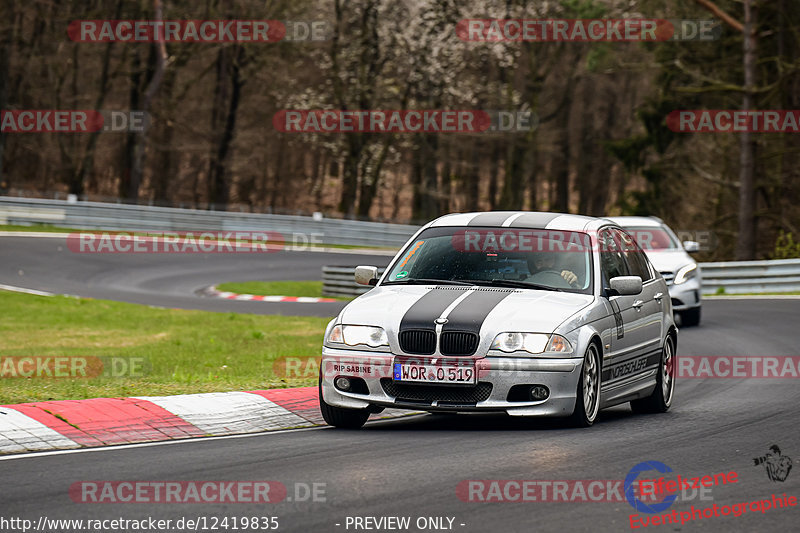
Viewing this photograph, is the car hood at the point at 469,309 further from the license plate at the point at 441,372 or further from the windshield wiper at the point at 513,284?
the license plate at the point at 441,372

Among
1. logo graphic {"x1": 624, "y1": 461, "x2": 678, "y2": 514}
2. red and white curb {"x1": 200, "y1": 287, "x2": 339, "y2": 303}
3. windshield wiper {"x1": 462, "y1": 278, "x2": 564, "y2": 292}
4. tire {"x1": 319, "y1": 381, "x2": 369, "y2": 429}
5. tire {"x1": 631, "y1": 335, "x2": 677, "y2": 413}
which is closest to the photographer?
logo graphic {"x1": 624, "y1": 461, "x2": 678, "y2": 514}

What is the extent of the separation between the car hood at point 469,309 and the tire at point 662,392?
160 centimetres

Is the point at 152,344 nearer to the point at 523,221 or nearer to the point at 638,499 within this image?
the point at 523,221

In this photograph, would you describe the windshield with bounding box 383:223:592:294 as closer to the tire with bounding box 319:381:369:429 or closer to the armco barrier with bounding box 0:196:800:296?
the tire with bounding box 319:381:369:429

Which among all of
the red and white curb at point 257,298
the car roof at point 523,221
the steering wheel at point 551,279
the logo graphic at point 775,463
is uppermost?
the car roof at point 523,221

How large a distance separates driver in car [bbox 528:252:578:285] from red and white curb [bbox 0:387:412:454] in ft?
5.46

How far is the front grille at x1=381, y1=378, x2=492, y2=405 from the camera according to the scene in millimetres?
8727

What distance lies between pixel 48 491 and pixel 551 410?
12.0ft

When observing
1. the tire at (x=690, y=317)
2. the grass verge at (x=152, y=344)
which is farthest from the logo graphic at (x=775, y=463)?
the tire at (x=690, y=317)

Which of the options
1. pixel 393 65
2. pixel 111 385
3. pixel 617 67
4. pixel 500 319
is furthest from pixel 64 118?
pixel 500 319

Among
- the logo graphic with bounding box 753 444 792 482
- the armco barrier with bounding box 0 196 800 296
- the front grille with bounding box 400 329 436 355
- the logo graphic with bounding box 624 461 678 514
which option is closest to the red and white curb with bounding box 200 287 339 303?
the armco barrier with bounding box 0 196 800 296

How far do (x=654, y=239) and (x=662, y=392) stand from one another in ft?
33.9

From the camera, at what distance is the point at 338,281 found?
2866 cm

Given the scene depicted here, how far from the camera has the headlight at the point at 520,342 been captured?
8672 millimetres
